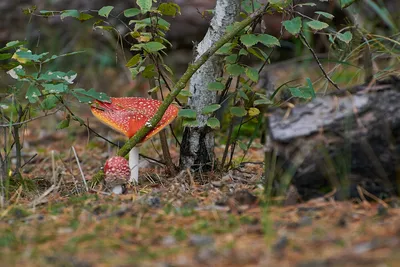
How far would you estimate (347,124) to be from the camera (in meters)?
2.11

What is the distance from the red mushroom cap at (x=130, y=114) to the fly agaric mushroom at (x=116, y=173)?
6.4 inches

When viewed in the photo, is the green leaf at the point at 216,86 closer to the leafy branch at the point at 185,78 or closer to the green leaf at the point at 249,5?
the leafy branch at the point at 185,78

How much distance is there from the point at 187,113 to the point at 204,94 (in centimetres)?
27

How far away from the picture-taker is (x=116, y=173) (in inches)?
108

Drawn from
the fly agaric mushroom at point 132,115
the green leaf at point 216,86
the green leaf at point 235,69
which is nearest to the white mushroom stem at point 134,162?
the fly agaric mushroom at point 132,115

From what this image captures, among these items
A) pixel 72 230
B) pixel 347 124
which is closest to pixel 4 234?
pixel 72 230

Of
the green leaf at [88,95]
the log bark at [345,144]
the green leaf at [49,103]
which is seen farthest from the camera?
the green leaf at [49,103]

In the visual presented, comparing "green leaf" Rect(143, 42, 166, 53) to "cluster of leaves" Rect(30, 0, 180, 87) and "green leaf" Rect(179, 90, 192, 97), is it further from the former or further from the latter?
"green leaf" Rect(179, 90, 192, 97)

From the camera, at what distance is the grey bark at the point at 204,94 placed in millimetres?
2889

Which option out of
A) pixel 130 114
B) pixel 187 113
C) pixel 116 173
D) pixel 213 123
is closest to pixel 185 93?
pixel 187 113

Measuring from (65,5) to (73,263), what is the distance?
4624mm

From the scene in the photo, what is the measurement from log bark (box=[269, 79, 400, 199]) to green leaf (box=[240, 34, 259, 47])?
47 centimetres

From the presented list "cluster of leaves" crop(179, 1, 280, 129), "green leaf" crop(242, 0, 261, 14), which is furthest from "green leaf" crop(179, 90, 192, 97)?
"green leaf" crop(242, 0, 261, 14)

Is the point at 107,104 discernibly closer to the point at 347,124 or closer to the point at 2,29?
the point at 347,124
